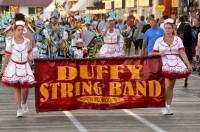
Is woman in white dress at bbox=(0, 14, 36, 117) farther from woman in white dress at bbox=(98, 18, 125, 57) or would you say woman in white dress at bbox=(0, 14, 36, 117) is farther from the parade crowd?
woman in white dress at bbox=(98, 18, 125, 57)

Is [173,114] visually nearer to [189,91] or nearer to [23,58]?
[23,58]

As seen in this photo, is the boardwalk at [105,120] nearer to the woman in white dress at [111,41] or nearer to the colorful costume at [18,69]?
the colorful costume at [18,69]

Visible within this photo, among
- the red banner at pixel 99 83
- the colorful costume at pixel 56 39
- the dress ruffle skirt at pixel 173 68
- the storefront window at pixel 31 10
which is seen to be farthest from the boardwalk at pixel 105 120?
the storefront window at pixel 31 10

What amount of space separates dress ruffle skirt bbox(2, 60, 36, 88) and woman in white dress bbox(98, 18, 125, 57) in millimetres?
6603

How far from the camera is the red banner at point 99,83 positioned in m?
15.5

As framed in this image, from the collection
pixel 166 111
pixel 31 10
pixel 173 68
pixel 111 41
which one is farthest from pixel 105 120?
pixel 31 10

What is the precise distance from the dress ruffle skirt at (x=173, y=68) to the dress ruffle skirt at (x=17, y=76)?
2.30 meters

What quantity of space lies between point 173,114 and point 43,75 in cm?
239

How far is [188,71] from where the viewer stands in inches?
628

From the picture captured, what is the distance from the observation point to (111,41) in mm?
22266

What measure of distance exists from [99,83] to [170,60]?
1.32m

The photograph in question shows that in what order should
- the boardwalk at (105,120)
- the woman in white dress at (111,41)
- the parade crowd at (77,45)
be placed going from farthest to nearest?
1. the woman in white dress at (111,41)
2. the parade crowd at (77,45)
3. the boardwalk at (105,120)

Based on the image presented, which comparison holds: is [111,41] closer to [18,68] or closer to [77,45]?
[77,45]

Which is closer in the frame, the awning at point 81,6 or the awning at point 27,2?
the awning at point 81,6
